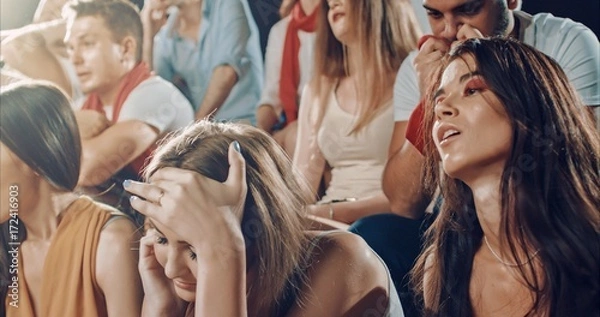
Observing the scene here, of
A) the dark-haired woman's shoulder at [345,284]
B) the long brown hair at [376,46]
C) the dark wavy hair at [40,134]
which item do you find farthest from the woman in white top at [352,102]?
the dark wavy hair at [40,134]

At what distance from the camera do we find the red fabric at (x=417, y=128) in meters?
2.20

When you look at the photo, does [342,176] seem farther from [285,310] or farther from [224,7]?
[224,7]

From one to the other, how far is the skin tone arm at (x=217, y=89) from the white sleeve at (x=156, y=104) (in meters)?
0.05

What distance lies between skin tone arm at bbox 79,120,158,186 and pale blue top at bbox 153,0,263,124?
175 mm

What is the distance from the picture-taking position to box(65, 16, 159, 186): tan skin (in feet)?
7.86

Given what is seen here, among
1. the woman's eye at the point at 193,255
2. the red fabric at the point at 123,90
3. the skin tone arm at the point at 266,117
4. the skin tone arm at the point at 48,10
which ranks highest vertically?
the skin tone arm at the point at 48,10

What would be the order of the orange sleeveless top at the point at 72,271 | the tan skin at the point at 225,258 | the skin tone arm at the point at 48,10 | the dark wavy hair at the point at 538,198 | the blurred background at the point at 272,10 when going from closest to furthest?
1. the dark wavy hair at the point at 538,198
2. the tan skin at the point at 225,258
3. the blurred background at the point at 272,10
4. the orange sleeveless top at the point at 72,271
5. the skin tone arm at the point at 48,10

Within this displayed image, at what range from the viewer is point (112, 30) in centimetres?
245

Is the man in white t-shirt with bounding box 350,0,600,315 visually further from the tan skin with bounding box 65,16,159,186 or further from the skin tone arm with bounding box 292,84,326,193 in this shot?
the tan skin with bounding box 65,16,159,186

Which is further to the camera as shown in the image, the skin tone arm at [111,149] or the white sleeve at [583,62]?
the skin tone arm at [111,149]

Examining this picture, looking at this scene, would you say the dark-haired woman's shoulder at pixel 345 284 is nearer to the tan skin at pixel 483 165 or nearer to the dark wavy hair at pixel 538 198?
the dark wavy hair at pixel 538 198

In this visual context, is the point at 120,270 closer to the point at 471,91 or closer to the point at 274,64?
the point at 274,64

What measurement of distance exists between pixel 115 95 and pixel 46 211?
394 millimetres

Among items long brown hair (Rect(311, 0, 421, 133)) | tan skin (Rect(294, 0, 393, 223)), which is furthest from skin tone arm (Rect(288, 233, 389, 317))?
long brown hair (Rect(311, 0, 421, 133))
